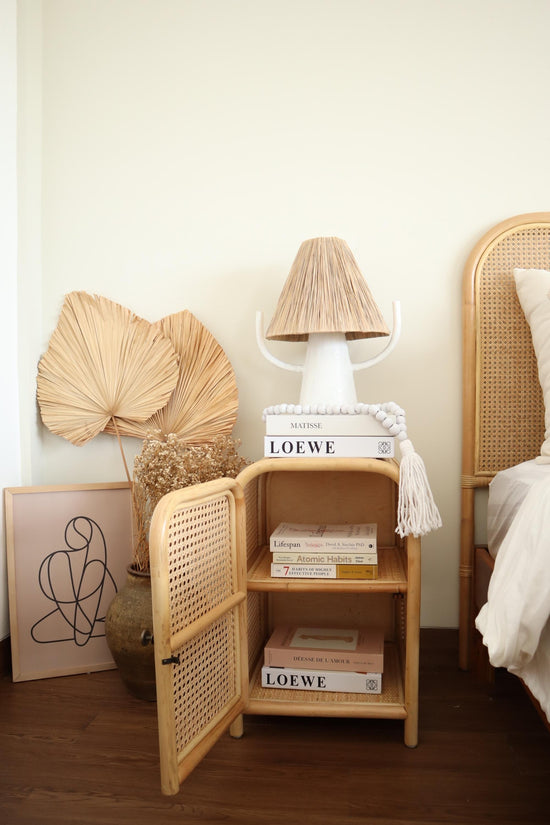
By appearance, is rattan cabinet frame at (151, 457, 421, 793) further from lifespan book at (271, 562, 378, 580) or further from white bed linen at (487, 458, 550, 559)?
white bed linen at (487, 458, 550, 559)

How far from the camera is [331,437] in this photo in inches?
55.0

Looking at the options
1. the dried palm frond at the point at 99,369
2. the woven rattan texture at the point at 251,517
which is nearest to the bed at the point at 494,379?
the woven rattan texture at the point at 251,517

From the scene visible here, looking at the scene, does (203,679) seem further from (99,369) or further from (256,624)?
(99,369)

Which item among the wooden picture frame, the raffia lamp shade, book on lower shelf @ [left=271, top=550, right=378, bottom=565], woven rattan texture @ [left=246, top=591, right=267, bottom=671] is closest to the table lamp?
the raffia lamp shade

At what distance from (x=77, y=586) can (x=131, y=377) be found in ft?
1.94

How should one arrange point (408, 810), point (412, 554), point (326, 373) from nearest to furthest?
1. point (408, 810)
2. point (412, 554)
3. point (326, 373)

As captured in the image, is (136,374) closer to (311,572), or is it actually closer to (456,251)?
(311,572)

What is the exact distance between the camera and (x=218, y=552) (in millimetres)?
1266

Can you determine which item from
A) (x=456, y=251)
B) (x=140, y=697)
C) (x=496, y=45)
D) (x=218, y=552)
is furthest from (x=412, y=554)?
(x=496, y=45)

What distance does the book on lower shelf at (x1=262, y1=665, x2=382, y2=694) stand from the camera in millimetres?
1392

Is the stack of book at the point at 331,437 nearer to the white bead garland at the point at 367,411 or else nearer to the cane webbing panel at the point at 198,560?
the white bead garland at the point at 367,411

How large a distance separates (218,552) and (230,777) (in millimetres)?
419

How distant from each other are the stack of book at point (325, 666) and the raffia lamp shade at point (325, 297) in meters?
0.73

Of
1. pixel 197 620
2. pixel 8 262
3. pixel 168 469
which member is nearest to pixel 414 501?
pixel 197 620
